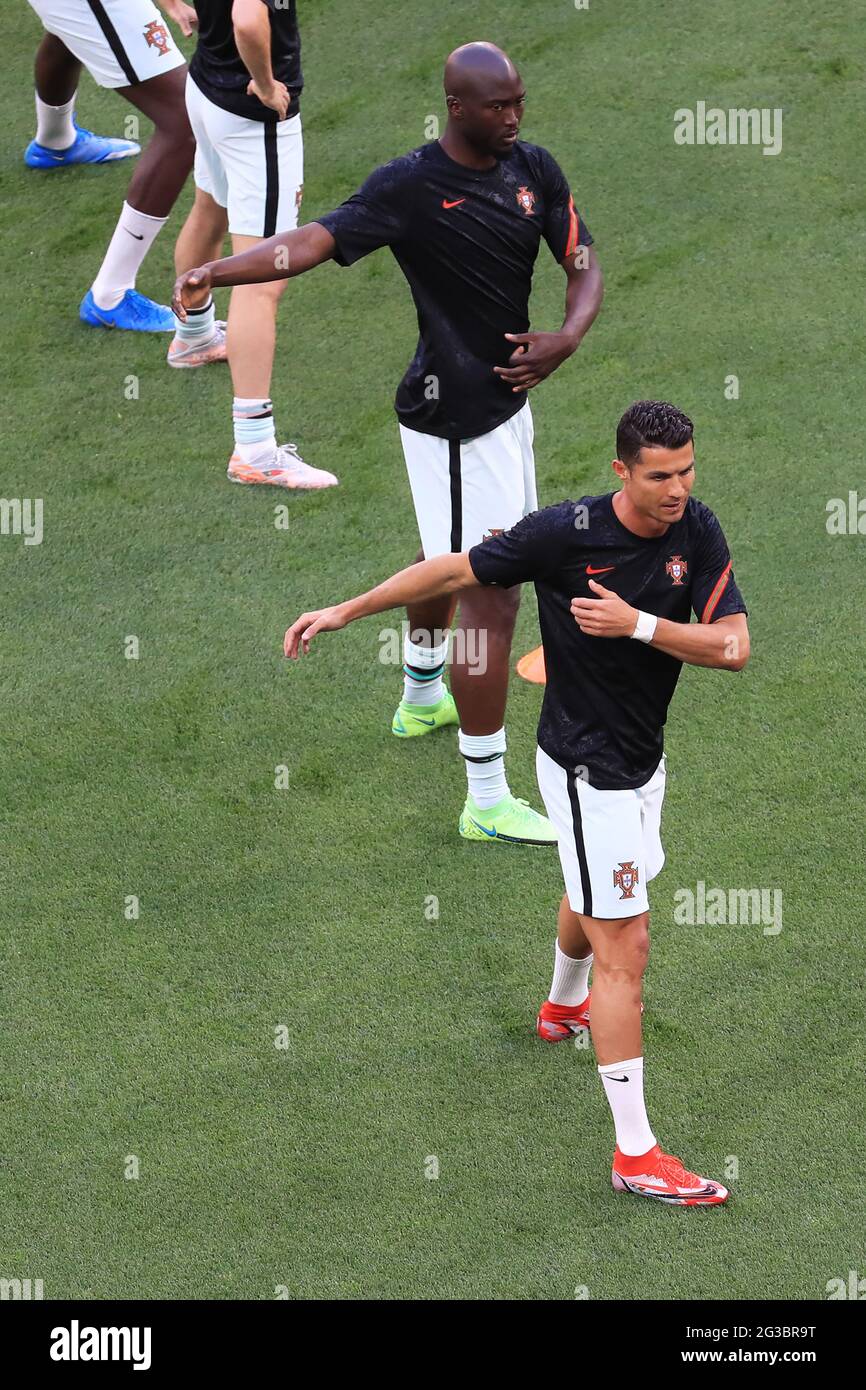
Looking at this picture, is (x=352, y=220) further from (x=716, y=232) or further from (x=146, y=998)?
(x=716, y=232)

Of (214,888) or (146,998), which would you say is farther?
(214,888)

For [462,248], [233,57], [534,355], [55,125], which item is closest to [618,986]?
[534,355]

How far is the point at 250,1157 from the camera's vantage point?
4.40 metres

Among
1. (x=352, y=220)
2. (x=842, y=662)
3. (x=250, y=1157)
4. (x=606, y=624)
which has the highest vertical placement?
(x=352, y=220)

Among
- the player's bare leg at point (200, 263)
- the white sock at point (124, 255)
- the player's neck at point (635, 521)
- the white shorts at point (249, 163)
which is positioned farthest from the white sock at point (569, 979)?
the white sock at point (124, 255)

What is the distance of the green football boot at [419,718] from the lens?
5746mm

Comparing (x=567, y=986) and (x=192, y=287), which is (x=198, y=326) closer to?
(x=192, y=287)

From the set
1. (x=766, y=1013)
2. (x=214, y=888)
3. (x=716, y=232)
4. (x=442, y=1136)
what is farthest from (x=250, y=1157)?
(x=716, y=232)

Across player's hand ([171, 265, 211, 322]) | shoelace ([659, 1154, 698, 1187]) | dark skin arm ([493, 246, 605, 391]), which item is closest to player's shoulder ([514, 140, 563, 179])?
dark skin arm ([493, 246, 605, 391])

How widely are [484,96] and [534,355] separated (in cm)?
72

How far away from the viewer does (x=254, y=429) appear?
6.76 m

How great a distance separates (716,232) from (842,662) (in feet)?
9.02

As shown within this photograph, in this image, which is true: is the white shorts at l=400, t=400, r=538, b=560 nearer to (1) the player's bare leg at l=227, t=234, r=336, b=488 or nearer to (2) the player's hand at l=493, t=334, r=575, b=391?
(2) the player's hand at l=493, t=334, r=575, b=391

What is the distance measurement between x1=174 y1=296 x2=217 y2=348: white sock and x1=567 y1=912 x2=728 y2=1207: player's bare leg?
154 inches
